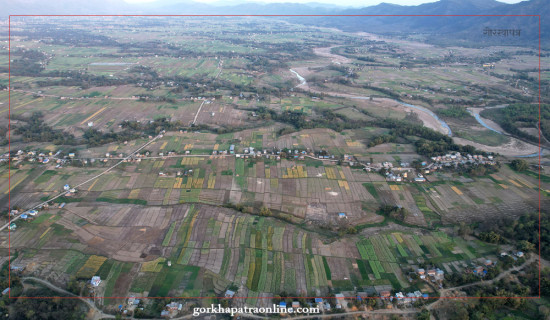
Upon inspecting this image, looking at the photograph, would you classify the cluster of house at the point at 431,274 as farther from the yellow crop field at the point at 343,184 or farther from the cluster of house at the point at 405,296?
the yellow crop field at the point at 343,184

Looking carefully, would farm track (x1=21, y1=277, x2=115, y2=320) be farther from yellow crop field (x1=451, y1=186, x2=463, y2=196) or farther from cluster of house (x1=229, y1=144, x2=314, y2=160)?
yellow crop field (x1=451, y1=186, x2=463, y2=196)

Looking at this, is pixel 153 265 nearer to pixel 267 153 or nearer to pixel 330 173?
pixel 267 153

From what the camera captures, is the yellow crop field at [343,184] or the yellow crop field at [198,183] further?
the yellow crop field at [343,184]

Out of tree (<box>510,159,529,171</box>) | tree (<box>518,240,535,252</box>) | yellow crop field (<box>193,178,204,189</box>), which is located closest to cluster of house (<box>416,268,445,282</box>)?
tree (<box>518,240,535,252</box>)

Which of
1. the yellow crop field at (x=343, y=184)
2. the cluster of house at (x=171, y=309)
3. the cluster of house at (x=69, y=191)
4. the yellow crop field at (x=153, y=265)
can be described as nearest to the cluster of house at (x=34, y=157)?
the cluster of house at (x=69, y=191)

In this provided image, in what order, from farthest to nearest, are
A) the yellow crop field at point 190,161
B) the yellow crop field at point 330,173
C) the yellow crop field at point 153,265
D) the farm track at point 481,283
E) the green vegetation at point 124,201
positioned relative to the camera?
the yellow crop field at point 190,161
the yellow crop field at point 330,173
the green vegetation at point 124,201
the yellow crop field at point 153,265
the farm track at point 481,283

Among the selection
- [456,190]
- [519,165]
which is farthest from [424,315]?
[519,165]
